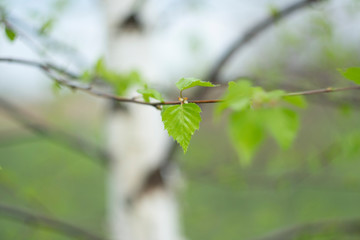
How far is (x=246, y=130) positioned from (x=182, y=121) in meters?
0.17

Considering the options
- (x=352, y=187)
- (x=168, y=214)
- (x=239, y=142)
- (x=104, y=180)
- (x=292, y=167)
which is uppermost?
(x=104, y=180)

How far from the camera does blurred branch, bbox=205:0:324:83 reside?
0.91 meters

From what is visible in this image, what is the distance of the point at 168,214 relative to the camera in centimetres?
154

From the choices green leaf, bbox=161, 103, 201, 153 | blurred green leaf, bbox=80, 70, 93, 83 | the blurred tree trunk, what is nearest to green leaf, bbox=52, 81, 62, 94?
blurred green leaf, bbox=80, 70, 93, 83

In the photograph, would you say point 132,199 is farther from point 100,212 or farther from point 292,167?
point 100,212

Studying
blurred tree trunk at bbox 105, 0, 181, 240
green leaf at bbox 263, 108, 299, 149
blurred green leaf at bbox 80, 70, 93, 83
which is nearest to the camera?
green leaf at bbox 263, 108, 299, 149

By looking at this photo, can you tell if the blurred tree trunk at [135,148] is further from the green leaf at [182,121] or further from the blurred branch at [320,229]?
the green leaf at [182,121]

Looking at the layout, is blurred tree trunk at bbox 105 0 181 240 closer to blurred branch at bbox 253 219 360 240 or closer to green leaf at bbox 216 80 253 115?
blurred branch at bbox 253 219 360 240

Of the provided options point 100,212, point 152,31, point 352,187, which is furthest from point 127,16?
point 100,212

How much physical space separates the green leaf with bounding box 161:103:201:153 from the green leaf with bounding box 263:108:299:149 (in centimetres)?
17

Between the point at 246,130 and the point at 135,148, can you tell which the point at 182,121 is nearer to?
the point at 246,130

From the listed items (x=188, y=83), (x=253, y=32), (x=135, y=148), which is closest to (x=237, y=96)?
(x=188, y=83)

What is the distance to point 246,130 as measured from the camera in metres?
0.57

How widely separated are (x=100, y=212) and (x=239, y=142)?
4069mm
